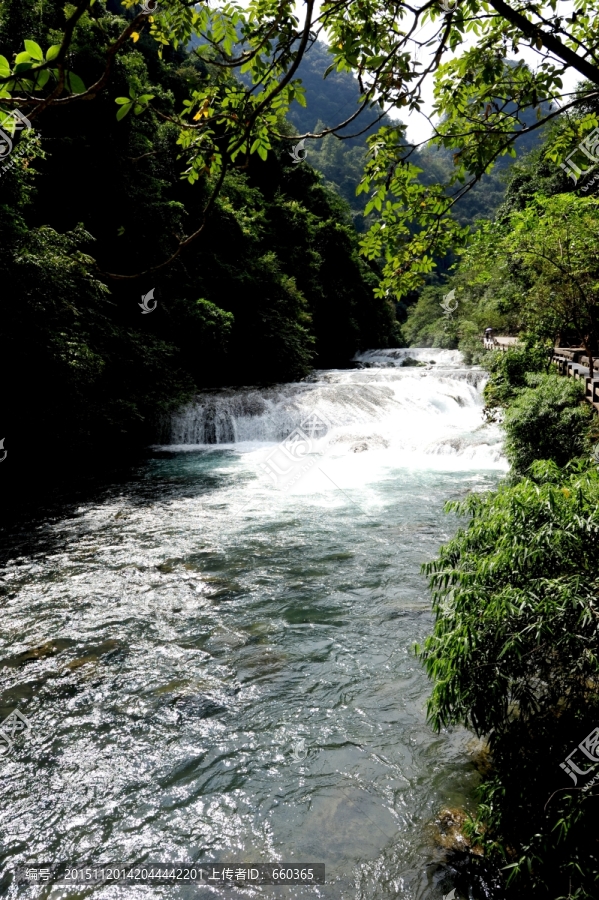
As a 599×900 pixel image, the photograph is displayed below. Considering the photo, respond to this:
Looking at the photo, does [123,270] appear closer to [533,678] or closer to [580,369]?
[580,369]

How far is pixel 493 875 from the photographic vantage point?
2.66m

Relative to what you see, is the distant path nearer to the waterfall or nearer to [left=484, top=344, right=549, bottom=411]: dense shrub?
[left=484, top=344, right=549, bottom=411]: dense shrub

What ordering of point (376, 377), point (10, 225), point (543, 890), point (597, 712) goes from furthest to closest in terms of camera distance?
point (376, 377)
point (10, 225)
point (597, 712)
point (543, 890)

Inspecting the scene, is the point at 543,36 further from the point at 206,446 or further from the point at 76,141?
the point at 76,141

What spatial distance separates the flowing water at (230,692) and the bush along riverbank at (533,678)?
566mm

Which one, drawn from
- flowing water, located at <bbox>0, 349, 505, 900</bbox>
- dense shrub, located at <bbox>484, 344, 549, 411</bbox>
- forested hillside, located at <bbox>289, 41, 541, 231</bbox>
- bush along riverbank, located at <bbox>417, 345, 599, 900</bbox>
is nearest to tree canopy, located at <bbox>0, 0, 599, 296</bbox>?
bush along riverbank, located at <bbox>417, 345, 599, 900</bbox>

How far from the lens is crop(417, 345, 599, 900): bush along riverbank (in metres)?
2.40

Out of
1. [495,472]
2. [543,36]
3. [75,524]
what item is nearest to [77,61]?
[75,524]

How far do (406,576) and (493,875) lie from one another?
3.90 meters

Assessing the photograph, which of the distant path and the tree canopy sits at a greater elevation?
the tree canopy

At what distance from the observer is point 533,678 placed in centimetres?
273

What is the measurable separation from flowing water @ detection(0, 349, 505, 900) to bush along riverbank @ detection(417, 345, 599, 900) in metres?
0.57

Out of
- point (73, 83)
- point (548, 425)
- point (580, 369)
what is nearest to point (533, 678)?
point (73, 83)

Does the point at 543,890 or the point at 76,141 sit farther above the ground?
the point at 76,141
